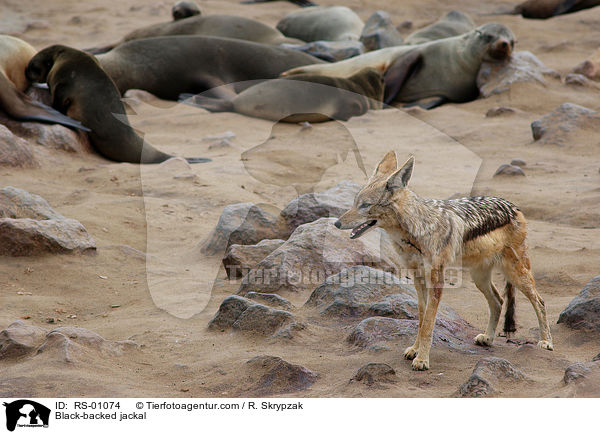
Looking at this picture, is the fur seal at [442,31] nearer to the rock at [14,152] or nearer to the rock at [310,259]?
the rock at [14,152]

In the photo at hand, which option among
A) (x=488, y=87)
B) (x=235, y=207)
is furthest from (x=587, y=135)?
(x=235, y=207)

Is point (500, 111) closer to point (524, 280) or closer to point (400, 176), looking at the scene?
point (524, 280)

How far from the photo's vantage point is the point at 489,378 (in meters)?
3.12

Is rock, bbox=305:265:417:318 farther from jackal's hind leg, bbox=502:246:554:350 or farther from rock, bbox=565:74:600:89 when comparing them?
rock, bbox=565:74:600:89

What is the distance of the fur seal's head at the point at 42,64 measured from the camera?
862 cm

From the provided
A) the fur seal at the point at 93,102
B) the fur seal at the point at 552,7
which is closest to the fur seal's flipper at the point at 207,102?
the fur seal at the point at 93,102

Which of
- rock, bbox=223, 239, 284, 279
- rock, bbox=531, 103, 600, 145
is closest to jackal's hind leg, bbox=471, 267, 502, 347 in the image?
rock, bbox=223, 239, 284, 279

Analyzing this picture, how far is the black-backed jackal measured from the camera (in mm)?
→ 3453

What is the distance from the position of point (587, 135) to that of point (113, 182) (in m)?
5.26

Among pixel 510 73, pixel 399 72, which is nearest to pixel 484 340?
pixel 510 73

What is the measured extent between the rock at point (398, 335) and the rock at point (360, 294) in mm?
182

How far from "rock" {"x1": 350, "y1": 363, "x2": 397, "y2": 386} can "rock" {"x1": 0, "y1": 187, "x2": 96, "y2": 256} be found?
2694 millimetres

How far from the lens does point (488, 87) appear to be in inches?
413

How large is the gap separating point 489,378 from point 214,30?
10.2 meters
